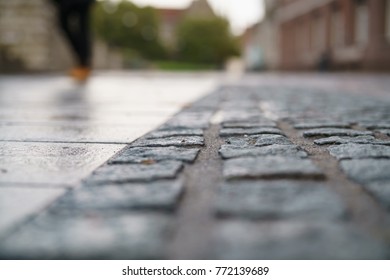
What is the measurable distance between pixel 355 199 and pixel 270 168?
31 centimetres

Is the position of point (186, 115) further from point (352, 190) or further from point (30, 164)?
point (352, 190)

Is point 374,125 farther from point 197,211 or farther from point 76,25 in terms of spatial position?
point 76,25

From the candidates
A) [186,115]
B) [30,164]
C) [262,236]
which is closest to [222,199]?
[262,236]

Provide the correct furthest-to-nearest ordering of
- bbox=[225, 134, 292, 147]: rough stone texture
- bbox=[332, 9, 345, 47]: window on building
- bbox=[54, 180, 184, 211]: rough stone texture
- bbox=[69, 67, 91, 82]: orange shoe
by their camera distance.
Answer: bbox=[332, 9, 345, 47]: window on building, bbox=[69, 67, 91, 82]: orange shoe, bbox=[225, 134, 292, 147]: rough stone texture, bbox=[54, 180, 184, 211]: rough stone texture

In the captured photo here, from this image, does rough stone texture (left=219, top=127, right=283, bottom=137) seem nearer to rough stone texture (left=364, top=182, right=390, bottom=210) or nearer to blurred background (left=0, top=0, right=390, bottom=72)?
rough stone texture (left=364, top=182, right=390, bottom=210)

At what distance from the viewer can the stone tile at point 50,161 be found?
140 cm

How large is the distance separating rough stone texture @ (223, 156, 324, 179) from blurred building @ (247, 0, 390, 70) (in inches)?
553

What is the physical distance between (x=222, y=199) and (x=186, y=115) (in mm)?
2110

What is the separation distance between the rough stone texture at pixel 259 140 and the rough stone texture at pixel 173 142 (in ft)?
0.45

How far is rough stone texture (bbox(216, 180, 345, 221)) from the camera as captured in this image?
102cm

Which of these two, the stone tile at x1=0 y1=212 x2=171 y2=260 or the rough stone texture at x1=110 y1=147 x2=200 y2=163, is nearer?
the stone tile at x1=0 y1=212 x2=171 y2=260

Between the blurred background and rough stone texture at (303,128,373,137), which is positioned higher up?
the blurred background

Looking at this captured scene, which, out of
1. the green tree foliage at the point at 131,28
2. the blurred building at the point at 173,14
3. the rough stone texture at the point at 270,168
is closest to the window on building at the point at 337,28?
the rough stone texture at the point at 270,168

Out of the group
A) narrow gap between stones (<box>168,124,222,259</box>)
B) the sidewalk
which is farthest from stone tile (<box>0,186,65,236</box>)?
narrow gap between stones (<box>168,124,222,259</box>)
